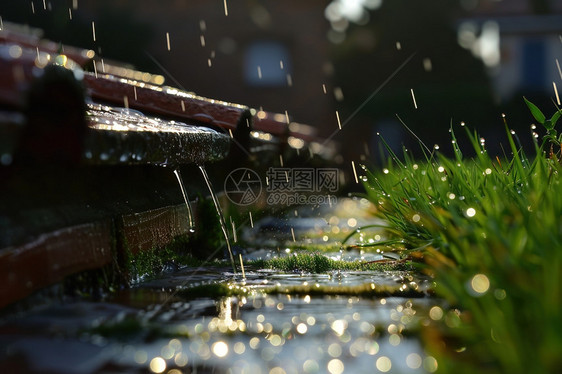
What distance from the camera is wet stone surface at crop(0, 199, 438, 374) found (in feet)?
6.42

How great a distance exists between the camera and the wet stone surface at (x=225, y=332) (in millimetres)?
1958

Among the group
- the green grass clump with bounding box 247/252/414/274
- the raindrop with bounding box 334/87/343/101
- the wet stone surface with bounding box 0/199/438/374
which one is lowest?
the wet stone surface with bounding box 0/199/438/374

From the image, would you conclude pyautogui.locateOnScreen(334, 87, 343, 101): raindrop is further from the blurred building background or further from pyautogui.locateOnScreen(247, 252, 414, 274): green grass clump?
pyautogui.locateOnScreen(247, 252, 414, 274): green grass clump

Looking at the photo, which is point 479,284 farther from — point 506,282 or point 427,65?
point 427,65

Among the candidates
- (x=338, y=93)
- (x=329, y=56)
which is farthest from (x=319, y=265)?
(x=329, y=56)

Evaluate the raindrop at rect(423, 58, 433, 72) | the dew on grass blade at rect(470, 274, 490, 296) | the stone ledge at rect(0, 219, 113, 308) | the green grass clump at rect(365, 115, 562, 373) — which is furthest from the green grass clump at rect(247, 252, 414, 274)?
the raindrop at rect(423, 58, 433, 72)

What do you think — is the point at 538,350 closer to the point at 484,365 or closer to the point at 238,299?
the point at 484,365

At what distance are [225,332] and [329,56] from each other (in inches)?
749

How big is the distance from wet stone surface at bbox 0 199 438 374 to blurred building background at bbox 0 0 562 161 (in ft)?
40.6

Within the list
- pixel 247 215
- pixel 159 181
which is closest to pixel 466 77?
pixel 247 215

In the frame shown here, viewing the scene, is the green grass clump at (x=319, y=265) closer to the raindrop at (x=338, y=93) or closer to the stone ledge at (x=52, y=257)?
the stone ledge at (x=52, y=257)

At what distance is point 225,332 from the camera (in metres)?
2.31

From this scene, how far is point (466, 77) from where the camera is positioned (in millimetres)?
18828

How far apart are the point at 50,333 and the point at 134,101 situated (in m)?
3.18
